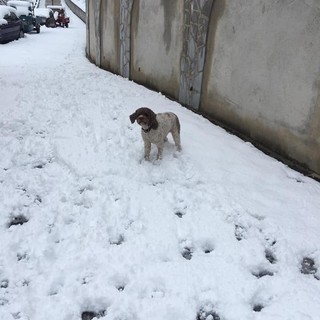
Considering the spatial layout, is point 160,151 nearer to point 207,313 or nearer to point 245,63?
point 245,63

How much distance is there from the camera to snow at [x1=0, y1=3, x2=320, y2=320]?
10.4 feet

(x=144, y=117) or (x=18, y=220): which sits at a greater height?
(x=144, y=117)

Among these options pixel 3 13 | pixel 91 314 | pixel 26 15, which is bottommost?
pixel 26 15

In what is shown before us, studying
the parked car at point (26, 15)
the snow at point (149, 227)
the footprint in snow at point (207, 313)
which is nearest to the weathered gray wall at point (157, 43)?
the snow at point (149, 227)

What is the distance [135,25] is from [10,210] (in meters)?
7.61

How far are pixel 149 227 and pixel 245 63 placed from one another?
366 cm

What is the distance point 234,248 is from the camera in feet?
12.6

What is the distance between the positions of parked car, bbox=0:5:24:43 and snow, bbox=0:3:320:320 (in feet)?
42.9

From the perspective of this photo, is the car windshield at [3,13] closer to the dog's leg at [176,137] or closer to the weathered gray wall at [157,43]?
the weathered gray wall at [157,43]

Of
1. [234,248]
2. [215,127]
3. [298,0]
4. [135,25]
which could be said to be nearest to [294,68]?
[298,0]

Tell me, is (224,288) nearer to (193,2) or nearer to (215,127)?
(215,127)

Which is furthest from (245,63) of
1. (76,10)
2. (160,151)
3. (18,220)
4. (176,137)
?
(76,10)

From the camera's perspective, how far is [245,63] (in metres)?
6.35

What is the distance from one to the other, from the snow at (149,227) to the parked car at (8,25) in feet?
42.9
